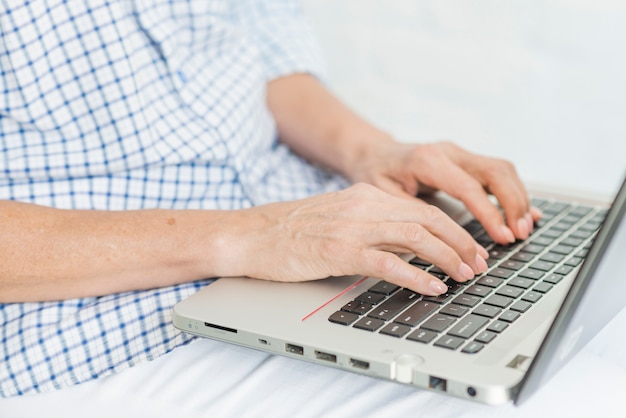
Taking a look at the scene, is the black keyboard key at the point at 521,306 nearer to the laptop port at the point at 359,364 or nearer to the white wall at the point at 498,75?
the laptop port at the point at 359,364

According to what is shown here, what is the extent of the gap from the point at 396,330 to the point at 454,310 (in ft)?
0.25

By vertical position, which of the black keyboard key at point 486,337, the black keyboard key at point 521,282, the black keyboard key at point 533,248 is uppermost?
the black keyboard key at point 486,337

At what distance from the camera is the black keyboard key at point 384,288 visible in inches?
34.8

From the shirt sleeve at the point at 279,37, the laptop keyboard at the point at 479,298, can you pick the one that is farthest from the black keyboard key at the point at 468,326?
the shirt sleeve at the point at 279,37

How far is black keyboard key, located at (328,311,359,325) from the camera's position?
0.82 m

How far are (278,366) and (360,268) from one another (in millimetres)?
133

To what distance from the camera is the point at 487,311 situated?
2.73 ft

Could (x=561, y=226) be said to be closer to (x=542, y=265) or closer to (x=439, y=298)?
(x=542, y=265)

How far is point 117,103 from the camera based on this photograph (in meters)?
1.04

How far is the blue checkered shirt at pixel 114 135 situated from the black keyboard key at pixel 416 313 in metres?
0.26

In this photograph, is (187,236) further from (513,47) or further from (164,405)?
(513,47)

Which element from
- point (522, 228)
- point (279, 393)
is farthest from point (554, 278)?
point (279, 393)

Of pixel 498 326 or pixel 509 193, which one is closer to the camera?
pixel 498 326

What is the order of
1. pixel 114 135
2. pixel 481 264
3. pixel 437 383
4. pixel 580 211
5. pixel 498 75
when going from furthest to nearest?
pixel 498 75 < pixel 580 211 < pixel 114 135 < pixel 481 264 < pixel 437 383
